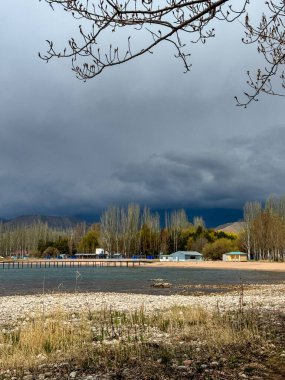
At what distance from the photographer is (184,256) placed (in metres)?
122

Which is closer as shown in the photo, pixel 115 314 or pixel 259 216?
pixel 115 314

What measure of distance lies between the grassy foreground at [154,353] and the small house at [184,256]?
111m

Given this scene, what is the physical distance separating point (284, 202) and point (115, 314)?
116 meters

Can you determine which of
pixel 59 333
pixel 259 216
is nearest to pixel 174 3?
pixel 59 333

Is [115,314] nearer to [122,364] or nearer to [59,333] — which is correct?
[59,333]

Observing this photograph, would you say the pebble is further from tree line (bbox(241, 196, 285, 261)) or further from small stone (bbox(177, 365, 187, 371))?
tree line (bbox(241, 196, 285, 261))

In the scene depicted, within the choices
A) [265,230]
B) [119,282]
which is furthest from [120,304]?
[265,230]

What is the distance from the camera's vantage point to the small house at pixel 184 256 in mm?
121350

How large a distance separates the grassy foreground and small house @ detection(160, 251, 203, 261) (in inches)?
4378

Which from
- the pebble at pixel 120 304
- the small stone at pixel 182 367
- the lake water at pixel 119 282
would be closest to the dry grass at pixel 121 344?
the small stone at pixel 182 367

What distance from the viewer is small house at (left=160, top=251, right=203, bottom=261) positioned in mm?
121350

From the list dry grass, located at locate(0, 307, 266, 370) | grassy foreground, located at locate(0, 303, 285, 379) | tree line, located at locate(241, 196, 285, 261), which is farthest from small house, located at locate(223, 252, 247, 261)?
grassy foreground, located at locate(0, 303, 285, 379)

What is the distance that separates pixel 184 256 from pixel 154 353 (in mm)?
114929

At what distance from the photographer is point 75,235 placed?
175 meters
